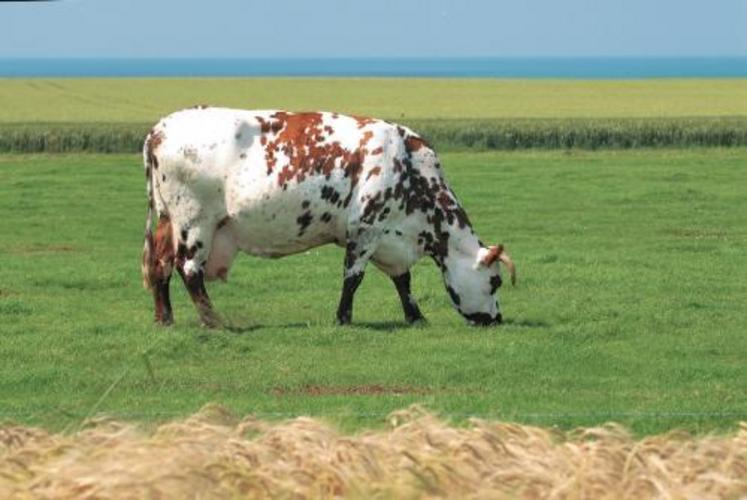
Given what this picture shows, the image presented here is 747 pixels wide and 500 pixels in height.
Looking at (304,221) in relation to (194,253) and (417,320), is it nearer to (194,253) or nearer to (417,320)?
(194,253)

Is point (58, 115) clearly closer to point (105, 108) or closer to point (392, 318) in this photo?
point (105, 108)

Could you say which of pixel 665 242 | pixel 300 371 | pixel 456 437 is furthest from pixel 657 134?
pixel 456 437

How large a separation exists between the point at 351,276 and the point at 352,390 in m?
3.95

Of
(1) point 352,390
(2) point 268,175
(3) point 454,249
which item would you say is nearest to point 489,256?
(3) point 454,249

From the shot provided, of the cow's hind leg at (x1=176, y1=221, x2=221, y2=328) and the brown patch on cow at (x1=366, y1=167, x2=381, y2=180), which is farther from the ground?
the brown patch on cow at (x1=366, y1=167, x2=381, y2=180)

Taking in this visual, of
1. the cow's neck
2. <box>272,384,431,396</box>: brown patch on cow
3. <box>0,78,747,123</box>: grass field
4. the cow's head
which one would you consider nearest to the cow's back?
the cow's neck

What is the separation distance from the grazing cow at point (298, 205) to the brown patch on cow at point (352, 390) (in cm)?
339

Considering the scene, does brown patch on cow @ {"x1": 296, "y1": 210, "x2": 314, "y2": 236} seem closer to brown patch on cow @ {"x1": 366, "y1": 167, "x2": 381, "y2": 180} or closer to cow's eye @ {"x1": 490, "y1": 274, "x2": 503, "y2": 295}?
brown patch on cow @ {"x1": 366, "y1": 167, "x2": 381, "y2": 180}

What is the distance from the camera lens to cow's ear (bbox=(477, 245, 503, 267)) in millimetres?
16688

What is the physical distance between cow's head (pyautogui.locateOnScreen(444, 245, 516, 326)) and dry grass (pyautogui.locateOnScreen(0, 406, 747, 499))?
1127 centimetres

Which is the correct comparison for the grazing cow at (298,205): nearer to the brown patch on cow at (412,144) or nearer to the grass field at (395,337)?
the brown patch on cow at (412,144)

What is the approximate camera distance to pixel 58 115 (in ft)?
230

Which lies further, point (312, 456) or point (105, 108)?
point (105, 108)

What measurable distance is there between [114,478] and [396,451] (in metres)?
0.86
